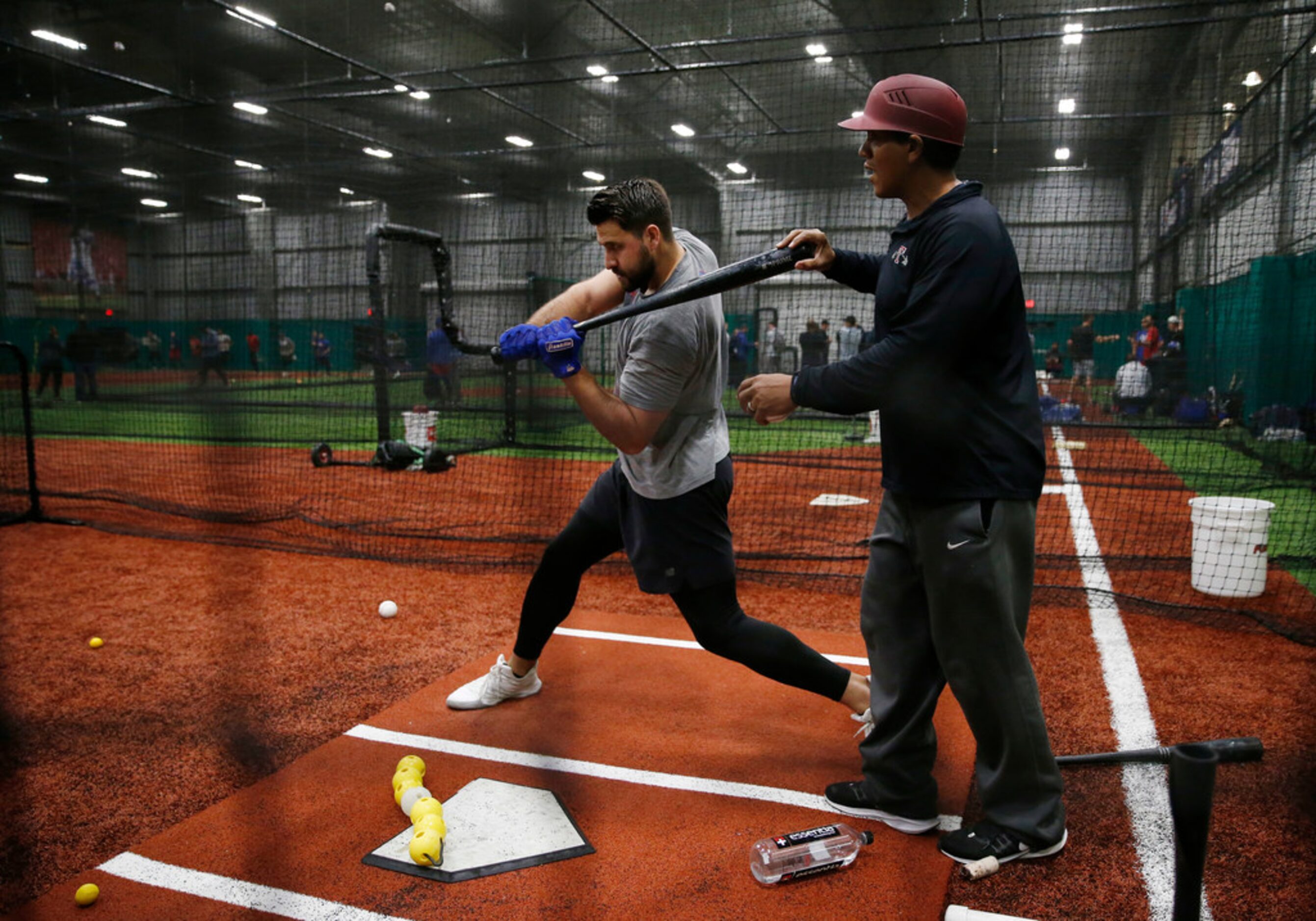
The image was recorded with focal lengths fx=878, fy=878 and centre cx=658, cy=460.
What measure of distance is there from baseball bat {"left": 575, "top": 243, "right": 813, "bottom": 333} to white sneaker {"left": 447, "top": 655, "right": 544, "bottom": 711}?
1.67 meters

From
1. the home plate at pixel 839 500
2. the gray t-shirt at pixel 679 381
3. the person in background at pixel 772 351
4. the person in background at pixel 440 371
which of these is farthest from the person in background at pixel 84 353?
the gray t-shirt at pixel 679 381

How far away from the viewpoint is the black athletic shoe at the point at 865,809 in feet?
8.70

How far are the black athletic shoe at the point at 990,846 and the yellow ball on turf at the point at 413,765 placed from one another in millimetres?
1655

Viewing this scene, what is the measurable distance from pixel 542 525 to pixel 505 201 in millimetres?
18683

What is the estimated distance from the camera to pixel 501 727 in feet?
11.2

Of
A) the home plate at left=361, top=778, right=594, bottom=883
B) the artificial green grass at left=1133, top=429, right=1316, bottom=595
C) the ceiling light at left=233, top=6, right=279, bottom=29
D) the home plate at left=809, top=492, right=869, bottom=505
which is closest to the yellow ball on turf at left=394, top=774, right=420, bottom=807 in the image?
the home plate at left=361, top=778, right=594, bottom=883

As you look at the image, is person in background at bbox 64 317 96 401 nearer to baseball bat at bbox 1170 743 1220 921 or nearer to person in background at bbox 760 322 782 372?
person in background at bbox 760 322 782 372

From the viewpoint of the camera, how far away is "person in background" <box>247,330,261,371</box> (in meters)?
20.1

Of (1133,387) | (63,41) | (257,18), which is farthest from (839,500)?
(63,41)

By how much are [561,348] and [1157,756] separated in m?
2.50

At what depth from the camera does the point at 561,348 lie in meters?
2.60

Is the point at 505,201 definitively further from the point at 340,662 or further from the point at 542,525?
the point at 340,662

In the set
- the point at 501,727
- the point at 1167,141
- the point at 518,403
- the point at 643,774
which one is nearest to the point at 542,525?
the point at 501,727

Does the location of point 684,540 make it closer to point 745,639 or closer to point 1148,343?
point 745,639
